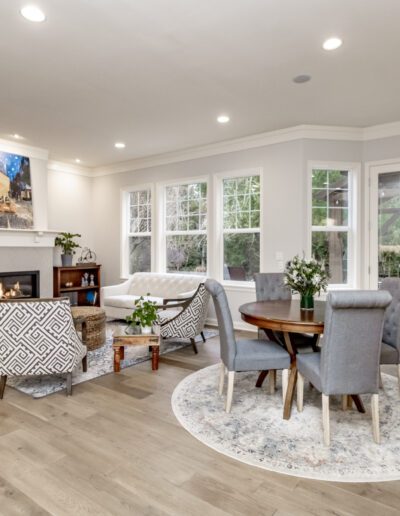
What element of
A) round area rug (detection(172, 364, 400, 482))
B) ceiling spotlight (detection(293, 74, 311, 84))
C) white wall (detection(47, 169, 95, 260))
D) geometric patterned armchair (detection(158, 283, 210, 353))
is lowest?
round area rug (detection(172, 364, 400, 482))

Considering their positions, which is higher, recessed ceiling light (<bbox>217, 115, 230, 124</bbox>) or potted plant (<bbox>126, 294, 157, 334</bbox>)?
recessed ceiling light (<bbox>217, 115, 230, 124</bbox>)

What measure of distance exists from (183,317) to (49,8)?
10.4ft

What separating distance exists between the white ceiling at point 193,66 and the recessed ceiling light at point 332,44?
61 millimetres

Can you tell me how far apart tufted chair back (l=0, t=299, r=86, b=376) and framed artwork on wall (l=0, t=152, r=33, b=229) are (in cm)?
322

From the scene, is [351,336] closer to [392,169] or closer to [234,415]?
[234,415]

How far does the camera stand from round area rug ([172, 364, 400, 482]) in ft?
7.05

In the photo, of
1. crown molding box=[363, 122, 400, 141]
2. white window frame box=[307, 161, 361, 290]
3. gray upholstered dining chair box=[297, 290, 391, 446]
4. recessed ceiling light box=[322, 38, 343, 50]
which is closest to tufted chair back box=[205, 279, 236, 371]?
gray upholstered dining chair box=[297, 290, 391, 446]

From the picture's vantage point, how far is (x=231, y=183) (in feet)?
19.5

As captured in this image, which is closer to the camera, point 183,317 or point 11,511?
point 11,511

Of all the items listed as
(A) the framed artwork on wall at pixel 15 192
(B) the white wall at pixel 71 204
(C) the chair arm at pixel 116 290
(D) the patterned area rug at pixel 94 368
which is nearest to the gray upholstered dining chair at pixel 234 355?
(D) the patterned area rug at pixel 94 368

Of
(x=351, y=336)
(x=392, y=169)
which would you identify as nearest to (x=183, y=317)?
(x=351, y=336)

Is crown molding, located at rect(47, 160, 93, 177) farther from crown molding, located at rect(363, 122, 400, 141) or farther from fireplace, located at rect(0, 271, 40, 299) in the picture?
crown molding, located at rect(363, 122, 400, 141)

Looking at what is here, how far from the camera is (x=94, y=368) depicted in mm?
3881

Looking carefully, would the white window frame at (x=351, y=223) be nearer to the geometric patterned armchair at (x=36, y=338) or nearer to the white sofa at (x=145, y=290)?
the white sofa at (x=145, y=290)
